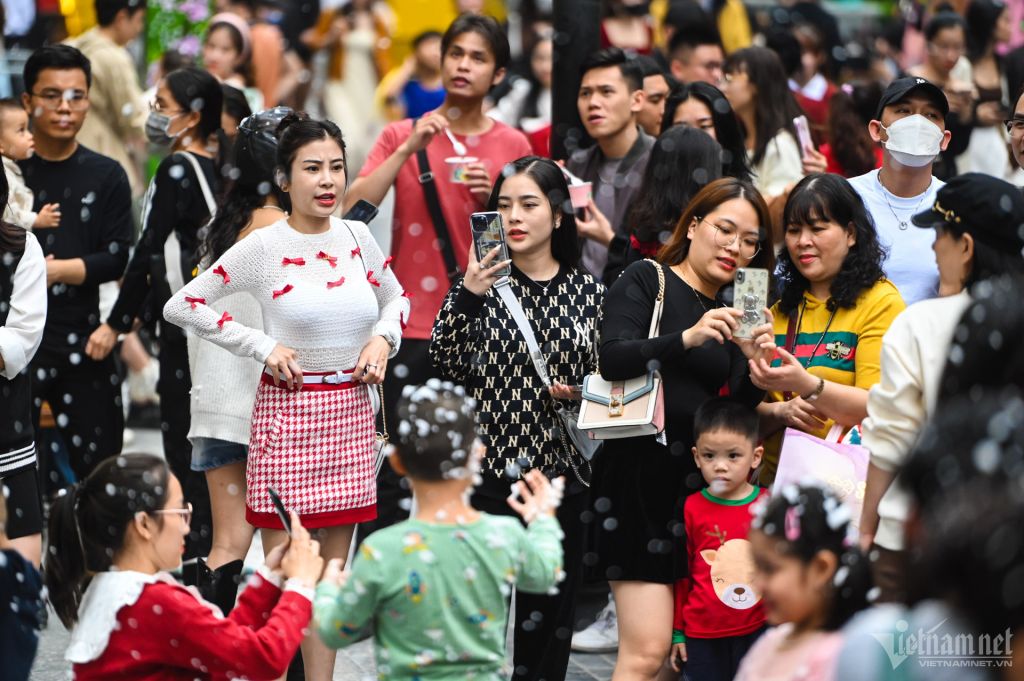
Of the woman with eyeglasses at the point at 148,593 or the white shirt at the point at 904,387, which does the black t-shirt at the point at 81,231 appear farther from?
the white shirt at the point at 904,387

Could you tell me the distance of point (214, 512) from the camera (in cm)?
580

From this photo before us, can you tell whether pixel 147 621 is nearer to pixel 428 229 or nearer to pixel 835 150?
pixel 428 229

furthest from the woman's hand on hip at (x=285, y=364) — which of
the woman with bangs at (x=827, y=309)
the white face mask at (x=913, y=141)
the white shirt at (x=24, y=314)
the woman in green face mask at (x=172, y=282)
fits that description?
the white face mask at (x=913, y=141)

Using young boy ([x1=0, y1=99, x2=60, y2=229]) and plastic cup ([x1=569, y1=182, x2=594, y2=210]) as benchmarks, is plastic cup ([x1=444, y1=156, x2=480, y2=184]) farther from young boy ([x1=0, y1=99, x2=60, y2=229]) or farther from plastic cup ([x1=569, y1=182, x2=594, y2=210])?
young boy ([x1=0, y1=99, x2=60, y2=229])

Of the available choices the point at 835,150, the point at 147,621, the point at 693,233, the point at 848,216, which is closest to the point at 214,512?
the point at 147,621

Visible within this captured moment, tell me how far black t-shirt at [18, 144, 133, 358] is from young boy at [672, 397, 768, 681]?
3.08 m

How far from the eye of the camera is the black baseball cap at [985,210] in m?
4.26

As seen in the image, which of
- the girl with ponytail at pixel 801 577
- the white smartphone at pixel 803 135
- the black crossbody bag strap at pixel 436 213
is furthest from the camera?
the white smartphone at pixel 803 135

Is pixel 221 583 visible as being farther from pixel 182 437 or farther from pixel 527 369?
pixel 527 369

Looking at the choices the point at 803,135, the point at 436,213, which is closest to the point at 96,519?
the point at 436,213

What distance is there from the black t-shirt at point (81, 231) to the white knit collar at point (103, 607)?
2775mm

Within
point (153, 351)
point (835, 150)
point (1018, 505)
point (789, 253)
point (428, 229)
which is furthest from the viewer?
point (153, 351)

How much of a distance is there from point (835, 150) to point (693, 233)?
2428mm

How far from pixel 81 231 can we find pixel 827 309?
3482mm
